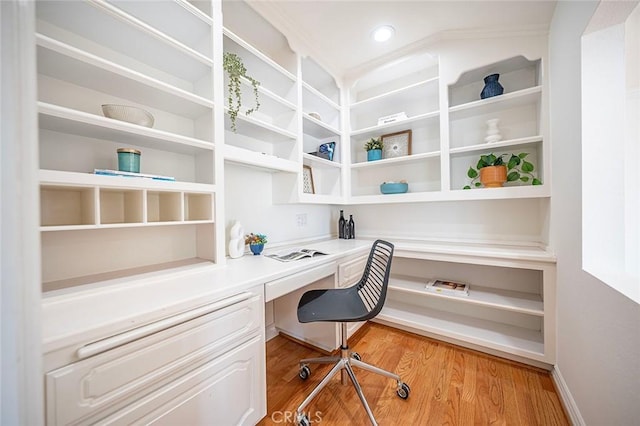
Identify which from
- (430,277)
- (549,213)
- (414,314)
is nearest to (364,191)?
(430,277)

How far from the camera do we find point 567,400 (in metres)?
1.24

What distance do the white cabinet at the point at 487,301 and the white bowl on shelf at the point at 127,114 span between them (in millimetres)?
1962

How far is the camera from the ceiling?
1522 mm

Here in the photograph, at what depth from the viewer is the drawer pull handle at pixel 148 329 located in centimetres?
64

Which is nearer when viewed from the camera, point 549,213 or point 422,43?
point 549,213

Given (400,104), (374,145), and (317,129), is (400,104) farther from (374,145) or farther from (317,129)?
(317,129)

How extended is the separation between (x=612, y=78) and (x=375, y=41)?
58.2 inches

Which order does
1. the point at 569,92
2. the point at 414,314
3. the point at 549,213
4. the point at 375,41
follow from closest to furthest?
the point at 569,92 < the point at 549,213 < the point at 375,41 < the point at 414,314

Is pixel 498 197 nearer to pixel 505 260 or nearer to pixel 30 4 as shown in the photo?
pixel 505 260

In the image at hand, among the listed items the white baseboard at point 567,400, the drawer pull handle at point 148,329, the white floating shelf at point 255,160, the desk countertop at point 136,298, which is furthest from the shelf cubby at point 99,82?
the white baseboard at point 567,400

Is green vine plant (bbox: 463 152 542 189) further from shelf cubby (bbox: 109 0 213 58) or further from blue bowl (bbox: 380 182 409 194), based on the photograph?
shelf cubby (bbox: 109 0 213 58)

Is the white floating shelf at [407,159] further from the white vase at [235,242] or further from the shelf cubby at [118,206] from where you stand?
the shelf cubby at [118,206]

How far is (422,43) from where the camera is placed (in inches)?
76.2

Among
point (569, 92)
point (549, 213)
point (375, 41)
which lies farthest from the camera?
point (375, 41)
